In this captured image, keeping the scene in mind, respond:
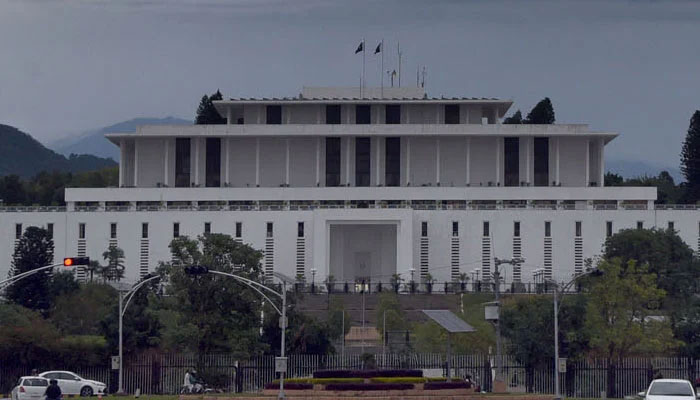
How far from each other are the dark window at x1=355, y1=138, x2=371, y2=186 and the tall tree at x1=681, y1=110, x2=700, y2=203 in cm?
2484

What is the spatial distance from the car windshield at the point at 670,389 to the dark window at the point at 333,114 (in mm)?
74752

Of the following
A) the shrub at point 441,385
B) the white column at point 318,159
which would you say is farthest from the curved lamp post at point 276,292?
the white column at point 318,159

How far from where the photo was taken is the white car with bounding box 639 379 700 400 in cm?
4981

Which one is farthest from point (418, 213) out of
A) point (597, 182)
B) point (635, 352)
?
point (635, 352)

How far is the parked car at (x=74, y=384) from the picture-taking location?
66.4m

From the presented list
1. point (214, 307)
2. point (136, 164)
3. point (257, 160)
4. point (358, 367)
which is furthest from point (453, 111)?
point (358, 367)

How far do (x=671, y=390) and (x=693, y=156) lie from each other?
256 ft

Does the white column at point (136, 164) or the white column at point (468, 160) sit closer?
the white column at point (468, 160)

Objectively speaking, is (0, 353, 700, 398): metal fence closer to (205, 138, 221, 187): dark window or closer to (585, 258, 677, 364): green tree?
(585, 258, 677, 364): green tree

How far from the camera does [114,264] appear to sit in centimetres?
11381

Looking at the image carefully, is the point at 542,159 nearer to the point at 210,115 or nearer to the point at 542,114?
the point at 542,114

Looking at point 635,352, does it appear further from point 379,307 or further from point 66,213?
point 66,213

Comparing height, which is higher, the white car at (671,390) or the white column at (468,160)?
the white column at (468,160)

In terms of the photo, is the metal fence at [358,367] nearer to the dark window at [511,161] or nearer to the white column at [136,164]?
the dark window at [511,161]
